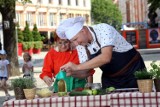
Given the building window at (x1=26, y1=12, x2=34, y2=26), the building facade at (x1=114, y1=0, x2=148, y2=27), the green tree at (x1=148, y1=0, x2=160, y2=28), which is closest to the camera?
the green tree at (x1=148, y1=0, x2=160, y2=28)

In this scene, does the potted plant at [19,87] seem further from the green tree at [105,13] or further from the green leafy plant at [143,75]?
the green tree at [105,13]

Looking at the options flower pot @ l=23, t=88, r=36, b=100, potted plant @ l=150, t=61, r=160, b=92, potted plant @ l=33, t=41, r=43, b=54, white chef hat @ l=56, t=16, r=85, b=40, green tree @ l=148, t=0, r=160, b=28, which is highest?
white chef hat @ l=56, t=16, r=85, b=40

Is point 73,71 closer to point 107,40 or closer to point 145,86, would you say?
point 107,40

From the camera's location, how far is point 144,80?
18.0 ft

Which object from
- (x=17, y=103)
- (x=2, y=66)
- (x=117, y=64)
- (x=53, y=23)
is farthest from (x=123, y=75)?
(x=53, y=23)

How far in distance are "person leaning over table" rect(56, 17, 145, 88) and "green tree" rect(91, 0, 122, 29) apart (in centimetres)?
10667

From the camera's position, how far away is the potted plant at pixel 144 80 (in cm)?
545

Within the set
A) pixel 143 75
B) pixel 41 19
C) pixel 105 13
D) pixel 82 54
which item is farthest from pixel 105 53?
pixel 105 13

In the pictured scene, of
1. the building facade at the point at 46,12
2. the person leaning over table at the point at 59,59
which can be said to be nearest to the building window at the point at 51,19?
the building facade at the point at 46,12

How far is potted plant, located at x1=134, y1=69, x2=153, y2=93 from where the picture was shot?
545 centimetres

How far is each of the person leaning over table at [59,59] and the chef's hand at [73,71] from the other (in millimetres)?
127

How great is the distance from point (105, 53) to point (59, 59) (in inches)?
48.5

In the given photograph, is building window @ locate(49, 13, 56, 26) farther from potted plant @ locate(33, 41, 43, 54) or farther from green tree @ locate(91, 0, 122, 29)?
green tree @ locate(91, 0, 122, 29)

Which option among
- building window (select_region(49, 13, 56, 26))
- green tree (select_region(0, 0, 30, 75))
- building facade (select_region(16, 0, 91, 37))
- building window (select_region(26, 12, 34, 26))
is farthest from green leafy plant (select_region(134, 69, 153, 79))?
building window (select_region(49, 13, 56, 26))
